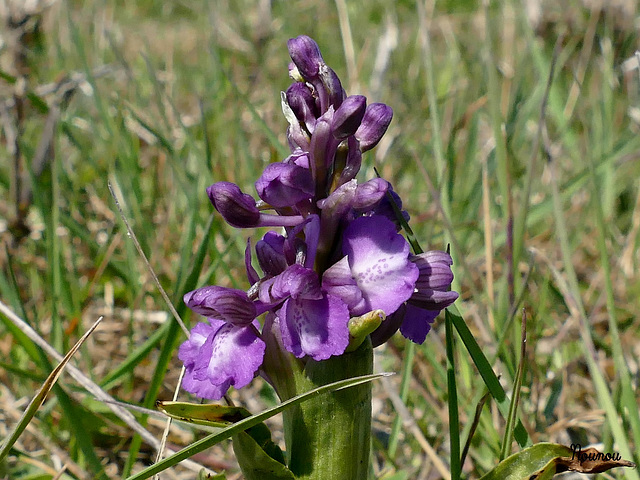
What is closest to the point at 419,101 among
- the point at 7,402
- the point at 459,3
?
the point at 7,402

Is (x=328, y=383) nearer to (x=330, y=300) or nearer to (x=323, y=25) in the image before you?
(x=330, y=300)

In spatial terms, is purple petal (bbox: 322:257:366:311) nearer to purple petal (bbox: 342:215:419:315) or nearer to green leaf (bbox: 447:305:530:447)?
purple petal (bbox: 342:215:419:315)

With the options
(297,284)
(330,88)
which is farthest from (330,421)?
(330,88)

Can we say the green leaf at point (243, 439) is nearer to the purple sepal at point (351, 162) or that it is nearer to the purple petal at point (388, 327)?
the purple petal at point (388, 327)

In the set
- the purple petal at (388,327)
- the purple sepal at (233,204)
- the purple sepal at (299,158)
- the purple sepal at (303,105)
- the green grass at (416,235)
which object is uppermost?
the purple sepal at (303,105)

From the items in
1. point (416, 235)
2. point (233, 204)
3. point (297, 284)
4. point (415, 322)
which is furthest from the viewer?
point (416, 235)

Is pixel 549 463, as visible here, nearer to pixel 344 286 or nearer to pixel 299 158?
pixel 344 286

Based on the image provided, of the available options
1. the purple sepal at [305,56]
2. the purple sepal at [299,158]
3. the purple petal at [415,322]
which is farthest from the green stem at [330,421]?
the purple sepal at [305,56]
